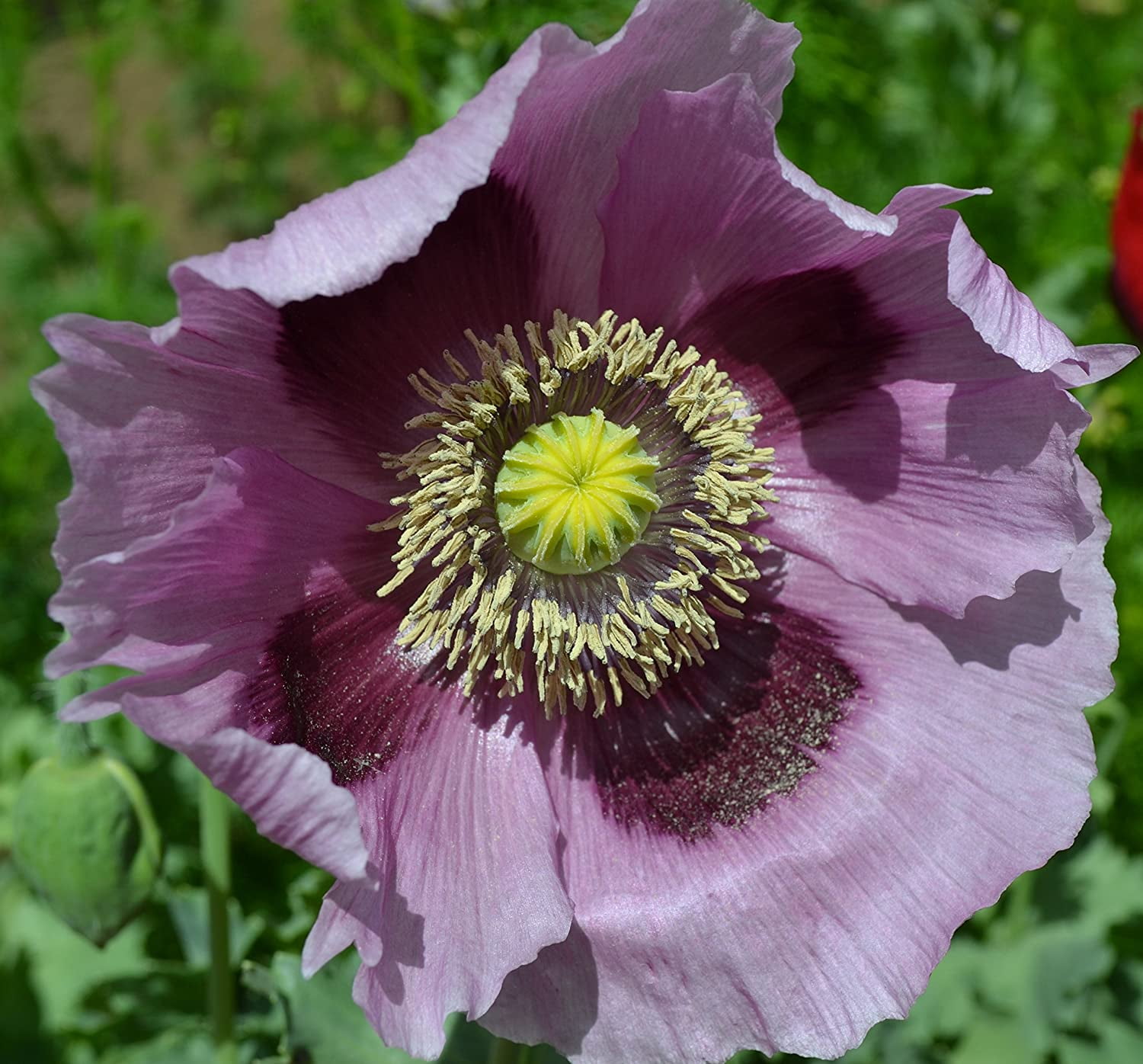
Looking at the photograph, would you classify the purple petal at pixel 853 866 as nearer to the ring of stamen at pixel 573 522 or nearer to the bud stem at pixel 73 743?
the ring of stamen at pixel 573 522

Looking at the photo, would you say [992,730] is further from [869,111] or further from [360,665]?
[869,111]

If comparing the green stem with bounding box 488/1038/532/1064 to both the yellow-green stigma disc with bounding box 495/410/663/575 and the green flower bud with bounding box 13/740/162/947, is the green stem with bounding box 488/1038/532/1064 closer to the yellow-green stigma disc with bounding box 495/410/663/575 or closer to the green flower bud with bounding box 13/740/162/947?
the green flower bud with bounding box 13/740/162/947

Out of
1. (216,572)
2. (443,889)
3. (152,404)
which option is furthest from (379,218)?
(443,889)

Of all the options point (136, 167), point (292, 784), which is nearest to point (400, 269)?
point (292, 784)

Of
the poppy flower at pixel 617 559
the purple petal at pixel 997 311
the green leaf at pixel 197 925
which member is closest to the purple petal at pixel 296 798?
the poppy flower at pixel 617 559

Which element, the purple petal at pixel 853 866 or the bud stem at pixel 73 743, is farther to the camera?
the bud stem at pixel 73 743

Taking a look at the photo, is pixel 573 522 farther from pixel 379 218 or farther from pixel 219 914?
pixel 219 914

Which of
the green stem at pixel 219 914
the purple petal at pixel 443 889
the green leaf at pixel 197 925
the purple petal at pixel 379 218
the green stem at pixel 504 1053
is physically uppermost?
the purple petal at pixel 379 218

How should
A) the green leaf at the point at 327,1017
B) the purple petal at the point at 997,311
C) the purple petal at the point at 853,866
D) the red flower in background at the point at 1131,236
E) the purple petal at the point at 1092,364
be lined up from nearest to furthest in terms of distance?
1. the purple petal at the point at 997,311
2. the purple petal at the point at 1092,364
3. the purple petal at the point at 853,866
4. the green leaf at the point at 327,1017
5. the red flower in background at the point at 1131,236
